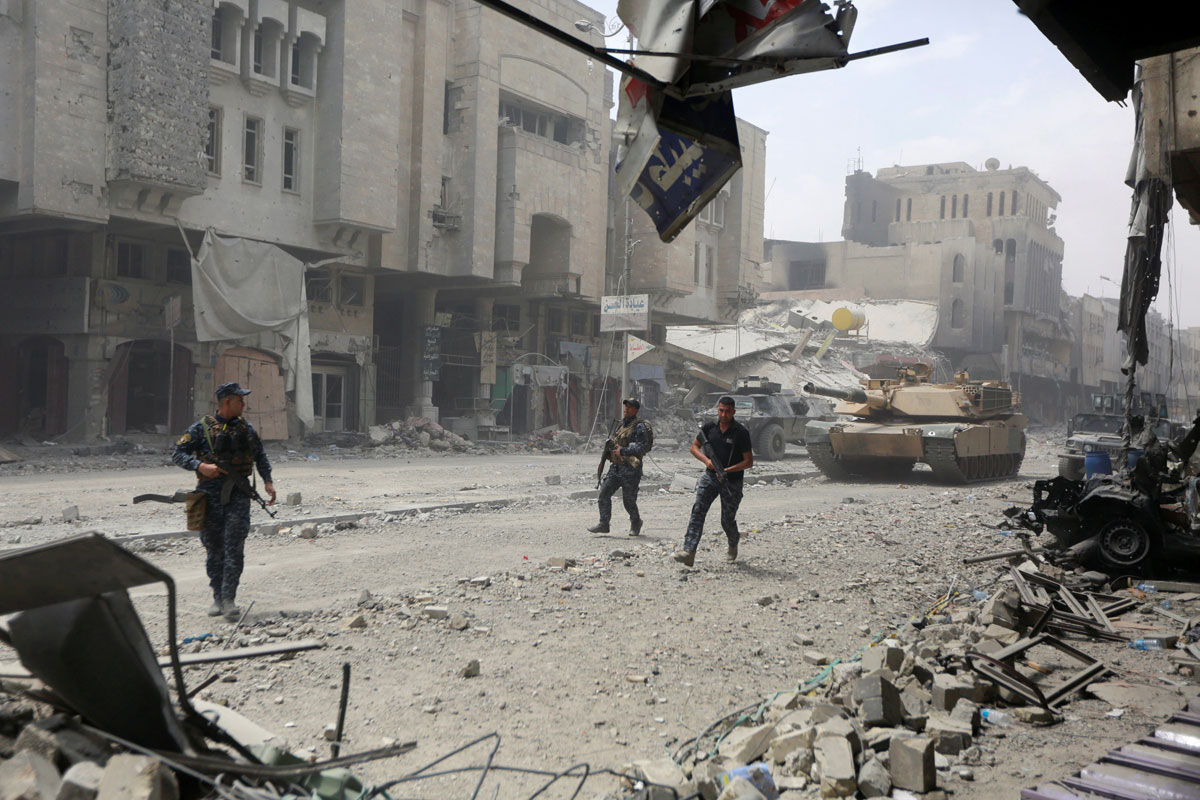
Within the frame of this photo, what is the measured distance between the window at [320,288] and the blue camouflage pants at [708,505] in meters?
19.4

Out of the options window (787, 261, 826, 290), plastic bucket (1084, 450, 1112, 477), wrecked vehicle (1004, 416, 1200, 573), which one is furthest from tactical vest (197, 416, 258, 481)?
window (787, 261, 826, 290)

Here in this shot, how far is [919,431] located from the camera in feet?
59.5

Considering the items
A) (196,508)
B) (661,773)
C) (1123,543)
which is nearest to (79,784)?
(661,773)

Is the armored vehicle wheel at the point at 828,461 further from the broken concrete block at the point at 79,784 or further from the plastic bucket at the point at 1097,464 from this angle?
the broken concrete block at the point at 79,784

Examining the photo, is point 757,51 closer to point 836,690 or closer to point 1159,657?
point 836,690

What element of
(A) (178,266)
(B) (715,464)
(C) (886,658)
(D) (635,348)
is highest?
(A) (178,266)

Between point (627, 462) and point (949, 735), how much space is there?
669 cm

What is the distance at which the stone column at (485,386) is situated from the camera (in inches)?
1213

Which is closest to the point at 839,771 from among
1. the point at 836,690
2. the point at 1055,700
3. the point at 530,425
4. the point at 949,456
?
the point at 836,690

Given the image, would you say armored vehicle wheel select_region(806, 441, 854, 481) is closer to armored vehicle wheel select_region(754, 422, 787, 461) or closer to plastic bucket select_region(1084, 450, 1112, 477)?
armored vehicle wheel select_region(754, 422, 787, 461)

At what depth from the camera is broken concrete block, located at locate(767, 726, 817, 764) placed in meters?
4.04

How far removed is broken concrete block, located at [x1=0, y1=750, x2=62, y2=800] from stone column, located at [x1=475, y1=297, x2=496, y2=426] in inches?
1102

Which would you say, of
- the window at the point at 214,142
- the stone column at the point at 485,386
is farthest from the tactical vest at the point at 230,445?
the stone column at the point at 485,386

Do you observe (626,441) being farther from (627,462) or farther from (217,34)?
(217,34)
